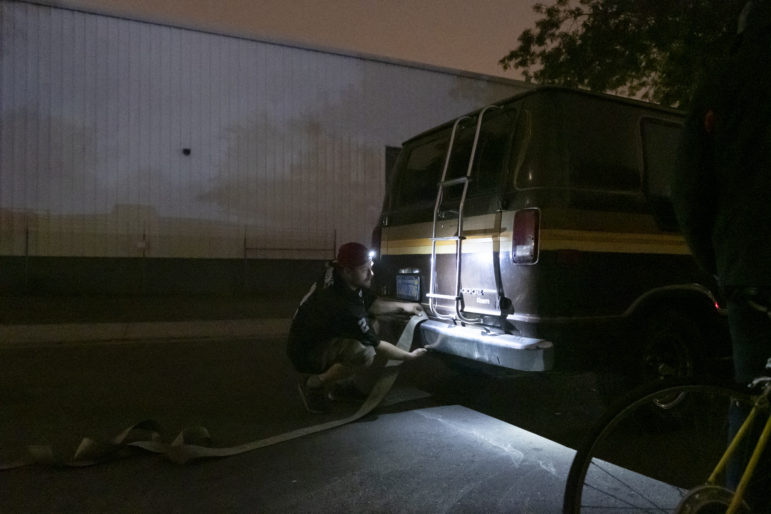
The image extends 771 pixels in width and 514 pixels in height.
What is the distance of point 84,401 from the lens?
5.13 meters

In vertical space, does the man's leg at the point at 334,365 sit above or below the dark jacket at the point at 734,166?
below

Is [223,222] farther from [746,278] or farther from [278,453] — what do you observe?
[746,278]

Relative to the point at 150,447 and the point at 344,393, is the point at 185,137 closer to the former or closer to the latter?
the point at 344,393

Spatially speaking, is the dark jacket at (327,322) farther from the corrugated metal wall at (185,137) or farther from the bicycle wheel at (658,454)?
the corrugated metal wall at (185,137)

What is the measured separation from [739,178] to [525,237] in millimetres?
1699

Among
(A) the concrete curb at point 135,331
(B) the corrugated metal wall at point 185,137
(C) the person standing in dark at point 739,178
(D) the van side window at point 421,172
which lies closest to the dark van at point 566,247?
(D) the van side window at point 421,172

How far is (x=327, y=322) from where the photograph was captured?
4594 millimetres

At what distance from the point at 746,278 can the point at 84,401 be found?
501cm

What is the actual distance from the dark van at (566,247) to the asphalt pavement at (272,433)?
65 centimetres

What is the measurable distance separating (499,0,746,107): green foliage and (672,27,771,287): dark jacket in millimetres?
9564

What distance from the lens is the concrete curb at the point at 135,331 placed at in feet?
28.6

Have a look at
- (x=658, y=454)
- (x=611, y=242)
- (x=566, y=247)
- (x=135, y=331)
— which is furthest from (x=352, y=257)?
(x=135, y=331)


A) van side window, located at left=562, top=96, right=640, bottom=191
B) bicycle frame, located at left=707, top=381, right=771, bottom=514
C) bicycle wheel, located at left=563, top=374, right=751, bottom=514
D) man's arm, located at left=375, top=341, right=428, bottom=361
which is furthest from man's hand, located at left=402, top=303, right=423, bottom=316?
bicycle frame, located at left=707, top=381, right=771, bottom=514

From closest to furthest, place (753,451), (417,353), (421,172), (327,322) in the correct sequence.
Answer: (753,451) < (417,353) < (327,322) < (421,172)
